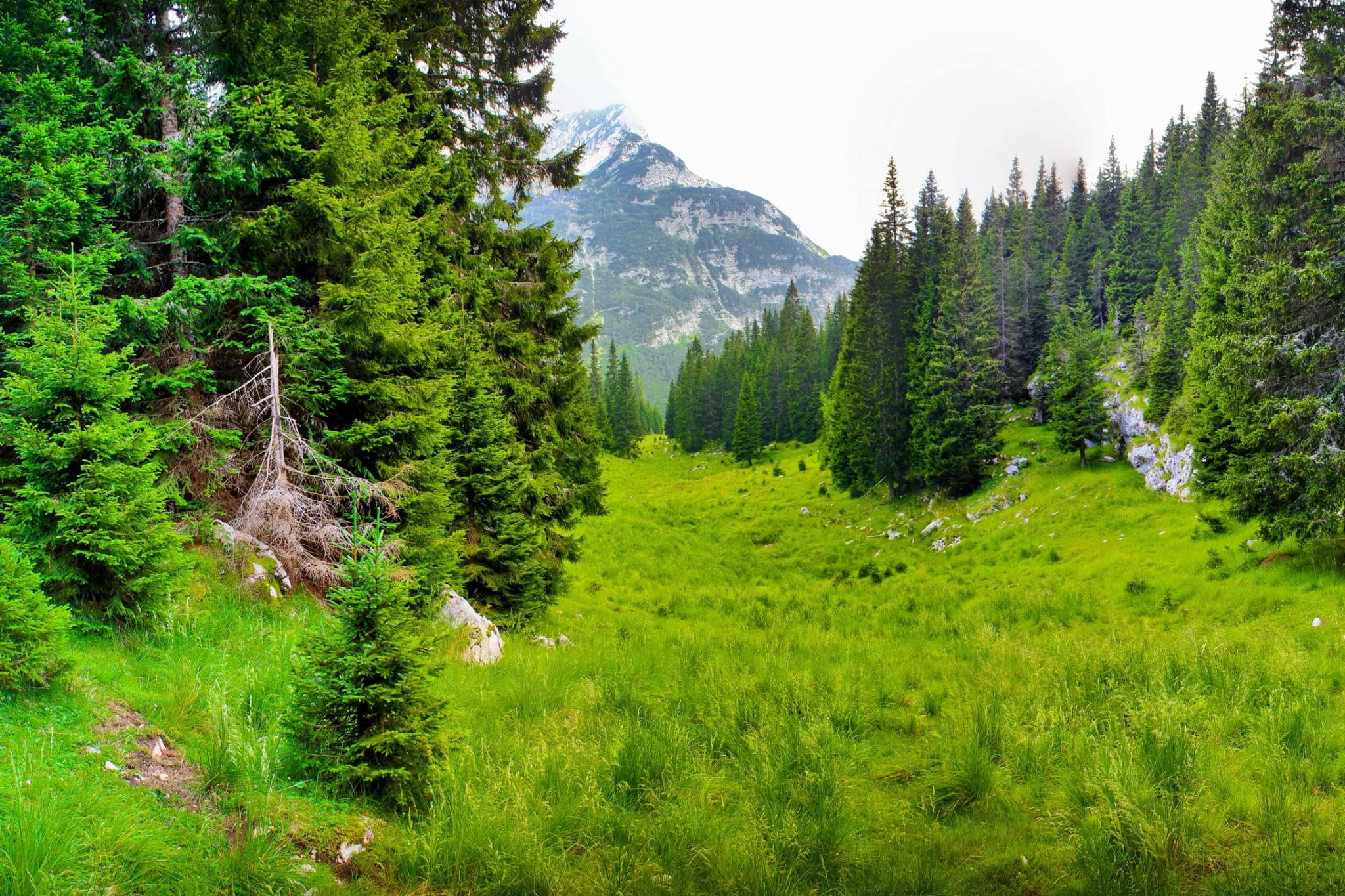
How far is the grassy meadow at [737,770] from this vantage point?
338 centimetres

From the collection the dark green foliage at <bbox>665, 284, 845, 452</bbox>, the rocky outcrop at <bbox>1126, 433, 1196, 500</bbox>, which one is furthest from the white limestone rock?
the dark green foliage at <bbox>665, 284, 845, 452</bbox>

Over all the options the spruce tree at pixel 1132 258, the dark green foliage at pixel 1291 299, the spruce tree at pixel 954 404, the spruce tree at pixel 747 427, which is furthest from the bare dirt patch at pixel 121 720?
the spruce tree at pixel 1132 258

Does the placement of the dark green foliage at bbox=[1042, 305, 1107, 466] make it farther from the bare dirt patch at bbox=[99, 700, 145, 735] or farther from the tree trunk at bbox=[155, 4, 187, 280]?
the bare dirt patch at bbox=[99, 700, 145, 735]

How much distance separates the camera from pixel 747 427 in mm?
62844

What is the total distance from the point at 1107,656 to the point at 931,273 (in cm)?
3554

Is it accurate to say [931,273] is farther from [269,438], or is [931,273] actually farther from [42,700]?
[42,700]

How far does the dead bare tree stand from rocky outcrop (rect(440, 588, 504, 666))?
5.26ft

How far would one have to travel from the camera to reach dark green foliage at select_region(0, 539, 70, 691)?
12.1 feet

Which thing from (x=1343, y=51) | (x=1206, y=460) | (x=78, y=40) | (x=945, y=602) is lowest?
(x=945, y=602)

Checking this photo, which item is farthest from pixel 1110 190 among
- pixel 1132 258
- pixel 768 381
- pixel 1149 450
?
pixel 1149 450

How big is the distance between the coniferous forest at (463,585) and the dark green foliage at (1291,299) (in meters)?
0.11

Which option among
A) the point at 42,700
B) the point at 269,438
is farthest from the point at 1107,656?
the point at 269,438

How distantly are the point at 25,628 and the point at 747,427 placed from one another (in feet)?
199

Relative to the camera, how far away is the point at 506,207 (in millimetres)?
13625
